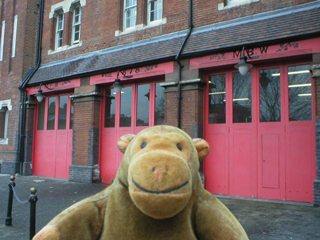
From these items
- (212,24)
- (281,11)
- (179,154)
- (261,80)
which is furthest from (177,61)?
(179,154)

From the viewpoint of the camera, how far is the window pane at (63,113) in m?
11.5

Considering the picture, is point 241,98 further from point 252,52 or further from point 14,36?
point 14,36

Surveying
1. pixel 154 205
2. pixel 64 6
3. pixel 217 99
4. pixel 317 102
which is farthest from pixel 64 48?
pixel 154 205

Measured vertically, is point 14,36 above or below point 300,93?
above

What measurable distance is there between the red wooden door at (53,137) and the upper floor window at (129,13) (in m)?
3.96

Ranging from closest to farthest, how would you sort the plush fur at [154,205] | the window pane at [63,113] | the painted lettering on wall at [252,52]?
the plush fur at [154,205] < the painted lettering on wall at [252,52] < the window pane at [63,113]

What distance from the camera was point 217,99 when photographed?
7922 mm

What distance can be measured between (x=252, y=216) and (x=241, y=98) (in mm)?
3313

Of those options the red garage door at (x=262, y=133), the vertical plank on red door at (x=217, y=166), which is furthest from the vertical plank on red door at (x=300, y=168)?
the vertical plank on red door at (x=217, y=166)

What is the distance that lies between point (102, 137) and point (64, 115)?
2524 millimetres

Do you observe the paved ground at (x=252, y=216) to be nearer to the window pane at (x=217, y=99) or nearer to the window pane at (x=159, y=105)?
the window pane at (x=217, y=99)

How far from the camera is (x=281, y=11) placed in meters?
7.07

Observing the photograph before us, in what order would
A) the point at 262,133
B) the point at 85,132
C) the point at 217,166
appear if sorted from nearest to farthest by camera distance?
the point at 262,133 < the point at 217,166 < the point at 85,132

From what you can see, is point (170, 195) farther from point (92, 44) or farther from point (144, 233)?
point (92, 44)
